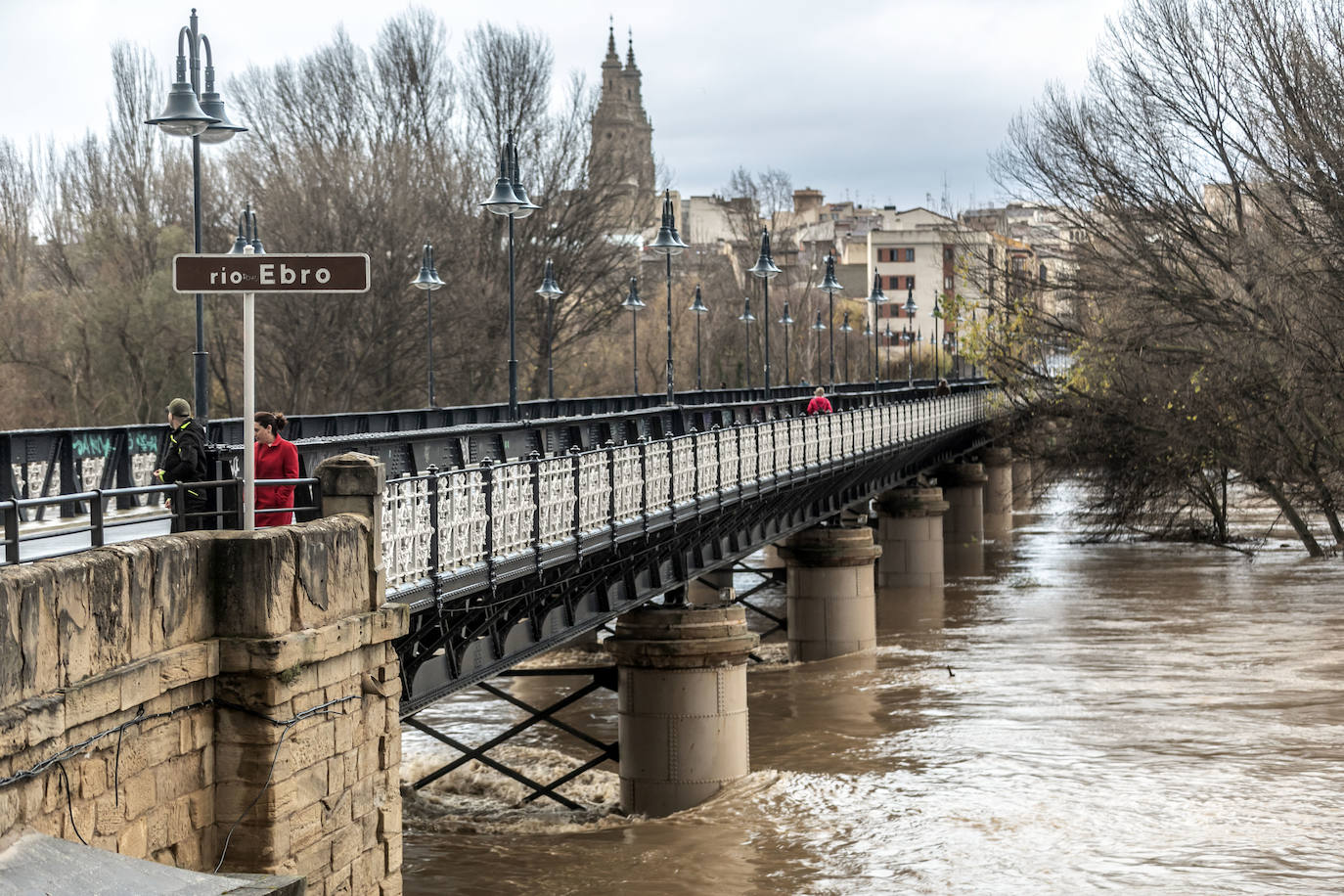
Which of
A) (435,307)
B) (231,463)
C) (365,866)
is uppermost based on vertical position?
(435,307)

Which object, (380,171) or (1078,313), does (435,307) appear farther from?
(1078,313)

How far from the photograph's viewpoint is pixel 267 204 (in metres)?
58.6

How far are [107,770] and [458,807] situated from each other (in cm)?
1507

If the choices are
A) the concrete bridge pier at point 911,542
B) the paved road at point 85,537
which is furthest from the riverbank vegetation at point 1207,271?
the paved road at point 85,537

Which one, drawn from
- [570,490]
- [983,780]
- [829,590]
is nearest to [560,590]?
[570,490]

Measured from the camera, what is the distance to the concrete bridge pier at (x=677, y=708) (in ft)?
71.9

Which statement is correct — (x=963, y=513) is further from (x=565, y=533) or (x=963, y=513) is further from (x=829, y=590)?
(x=565, y=533)

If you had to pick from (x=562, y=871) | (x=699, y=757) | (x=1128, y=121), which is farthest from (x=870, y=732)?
(x=1128, y=121)

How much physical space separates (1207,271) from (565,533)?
30652 mm

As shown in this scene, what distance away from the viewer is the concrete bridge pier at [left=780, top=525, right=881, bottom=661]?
113ft

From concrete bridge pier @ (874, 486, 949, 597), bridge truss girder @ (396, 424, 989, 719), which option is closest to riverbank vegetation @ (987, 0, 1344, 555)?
concrete bridge pier @ (874, 486, 949, 597)

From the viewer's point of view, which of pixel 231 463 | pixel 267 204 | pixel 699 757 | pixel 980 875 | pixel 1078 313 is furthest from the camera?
pixel 267 204

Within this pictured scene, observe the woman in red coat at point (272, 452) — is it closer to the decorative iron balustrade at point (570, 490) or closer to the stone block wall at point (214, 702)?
the decorative iron balustrade at point (570, 490)

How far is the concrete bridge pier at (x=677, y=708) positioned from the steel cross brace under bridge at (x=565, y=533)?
0.82 m
